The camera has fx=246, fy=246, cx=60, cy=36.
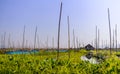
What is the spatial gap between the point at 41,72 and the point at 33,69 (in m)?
0.82

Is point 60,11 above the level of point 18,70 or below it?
above

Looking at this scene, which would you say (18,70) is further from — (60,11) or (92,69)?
(60,11)

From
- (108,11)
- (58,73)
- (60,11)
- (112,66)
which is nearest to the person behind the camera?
(58,73)

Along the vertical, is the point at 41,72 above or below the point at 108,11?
below

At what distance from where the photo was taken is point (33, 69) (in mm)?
11023

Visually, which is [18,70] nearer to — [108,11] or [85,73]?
[85,73]

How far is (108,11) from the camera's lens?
25984mm

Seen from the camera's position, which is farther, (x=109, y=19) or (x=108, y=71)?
(x=109, y=19)

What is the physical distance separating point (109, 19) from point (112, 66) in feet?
53.9

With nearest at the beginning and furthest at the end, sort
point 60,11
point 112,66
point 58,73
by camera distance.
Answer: point 58,73, point 112,66, point 60,11

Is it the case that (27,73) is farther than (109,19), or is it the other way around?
(109,19)

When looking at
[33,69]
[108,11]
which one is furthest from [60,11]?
[108,11]

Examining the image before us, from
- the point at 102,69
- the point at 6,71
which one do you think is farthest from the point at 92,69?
the point at 6,71

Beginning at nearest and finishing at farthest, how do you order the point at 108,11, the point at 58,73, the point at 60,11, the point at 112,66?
1. the point at 58,73
2. the point at 112,66
3. the point at 60,11
4. the point at 108,11
